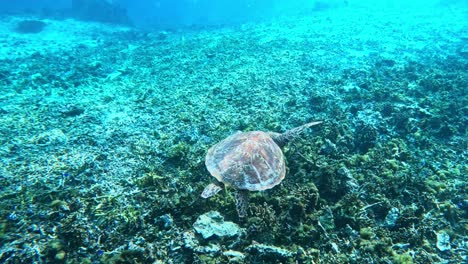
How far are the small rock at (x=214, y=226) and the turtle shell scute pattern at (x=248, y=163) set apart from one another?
0.73 m

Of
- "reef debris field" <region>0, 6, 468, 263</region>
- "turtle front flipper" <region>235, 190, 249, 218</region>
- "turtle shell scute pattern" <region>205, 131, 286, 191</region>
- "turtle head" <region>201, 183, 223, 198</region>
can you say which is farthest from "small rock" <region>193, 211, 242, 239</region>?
"turtle shell scute pattern" <region>205, 131, 286, 191</region>

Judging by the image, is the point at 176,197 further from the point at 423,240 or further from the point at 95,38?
the point at 95,38

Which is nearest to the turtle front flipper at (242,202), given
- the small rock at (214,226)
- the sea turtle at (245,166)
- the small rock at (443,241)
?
the sea turtle at (245,166)

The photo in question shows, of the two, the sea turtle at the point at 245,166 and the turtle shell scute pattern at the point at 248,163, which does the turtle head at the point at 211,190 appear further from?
the turtle shell scute pattern at the point at 248,163

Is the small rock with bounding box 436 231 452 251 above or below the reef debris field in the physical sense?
below

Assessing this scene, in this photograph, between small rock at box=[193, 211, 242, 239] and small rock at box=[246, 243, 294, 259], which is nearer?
small rock at box=[246, 243, 294, 259]

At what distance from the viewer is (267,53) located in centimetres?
1605

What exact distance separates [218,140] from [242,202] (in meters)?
3.04

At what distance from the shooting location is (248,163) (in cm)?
532

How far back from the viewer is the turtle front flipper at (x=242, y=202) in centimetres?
487

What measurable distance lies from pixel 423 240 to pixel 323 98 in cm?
613

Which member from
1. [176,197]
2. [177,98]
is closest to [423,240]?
[176,197]

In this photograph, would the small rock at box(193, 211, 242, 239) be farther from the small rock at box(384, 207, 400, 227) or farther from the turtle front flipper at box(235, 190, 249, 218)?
the small rock at box(384, 207, 400, 227)

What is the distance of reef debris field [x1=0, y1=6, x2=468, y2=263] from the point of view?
4.59m
